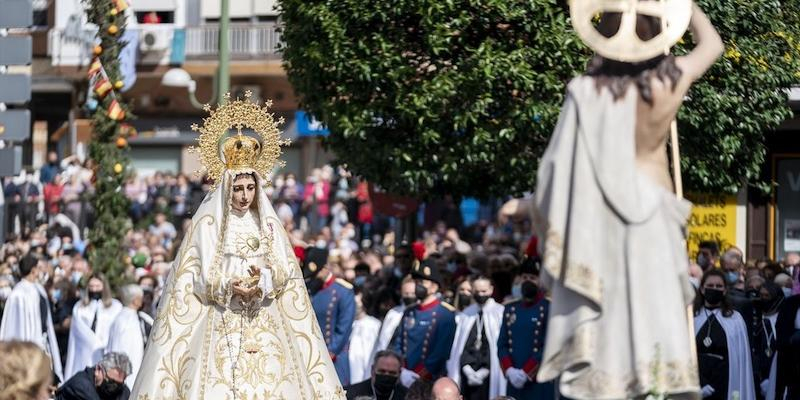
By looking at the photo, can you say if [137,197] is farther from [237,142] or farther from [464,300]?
[237,142]

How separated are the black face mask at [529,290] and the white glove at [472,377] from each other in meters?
1.43

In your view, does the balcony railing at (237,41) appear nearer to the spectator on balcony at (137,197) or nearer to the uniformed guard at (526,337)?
the spectator on balcony at (137,197)

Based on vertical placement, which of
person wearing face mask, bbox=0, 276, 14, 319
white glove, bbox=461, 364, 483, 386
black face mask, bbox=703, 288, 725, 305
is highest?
black face mask, bbox=703, 288, 725, 305

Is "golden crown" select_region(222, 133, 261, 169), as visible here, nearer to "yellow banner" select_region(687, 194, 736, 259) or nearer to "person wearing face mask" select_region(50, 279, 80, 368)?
"person wearing face mask" select_region(50, 279, 80, 368)

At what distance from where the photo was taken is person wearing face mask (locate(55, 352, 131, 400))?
523 inches

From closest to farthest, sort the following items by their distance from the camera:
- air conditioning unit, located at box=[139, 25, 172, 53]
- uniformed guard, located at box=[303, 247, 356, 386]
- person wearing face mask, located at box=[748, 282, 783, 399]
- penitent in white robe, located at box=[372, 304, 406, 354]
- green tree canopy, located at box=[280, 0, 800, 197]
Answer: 1. green tree canopy, located at box=[280, 0, 800, 197]
2. person wearing face mask, located at box=[748, 282, 783, 399]
3. penitent in white robe, located at box=[372, 304, 406, 354]
4. uniformed guard, located at box=[303, 247, 356, 386]
5. air conditioning unit, located at box=[139, 25, 172, 53]

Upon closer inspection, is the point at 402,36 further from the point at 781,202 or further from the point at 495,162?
the point at 781,202

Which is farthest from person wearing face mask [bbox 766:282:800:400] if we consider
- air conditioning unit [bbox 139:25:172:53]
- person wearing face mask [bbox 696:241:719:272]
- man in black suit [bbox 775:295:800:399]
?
air conditioning unit [bbox 139:25:172:53]

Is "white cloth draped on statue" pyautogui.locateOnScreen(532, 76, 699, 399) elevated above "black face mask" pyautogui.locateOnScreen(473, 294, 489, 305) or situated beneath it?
elevated above

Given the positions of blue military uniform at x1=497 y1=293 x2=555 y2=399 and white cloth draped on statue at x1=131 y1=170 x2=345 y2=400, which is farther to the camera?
blue military uniform at x1=497 y1=293 x2=555 y2=399

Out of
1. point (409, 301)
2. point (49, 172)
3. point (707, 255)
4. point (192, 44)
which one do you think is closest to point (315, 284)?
point (409, 301)

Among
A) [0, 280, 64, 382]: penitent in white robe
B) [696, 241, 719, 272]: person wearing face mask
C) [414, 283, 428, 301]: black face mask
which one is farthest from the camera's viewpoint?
[0, 280, 64, 382]: penitent in white robe

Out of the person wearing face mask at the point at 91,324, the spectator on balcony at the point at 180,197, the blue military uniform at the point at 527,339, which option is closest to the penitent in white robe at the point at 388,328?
the blue military uniform at the point at 527,339

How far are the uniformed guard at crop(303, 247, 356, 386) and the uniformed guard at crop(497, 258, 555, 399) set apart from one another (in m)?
2.21
